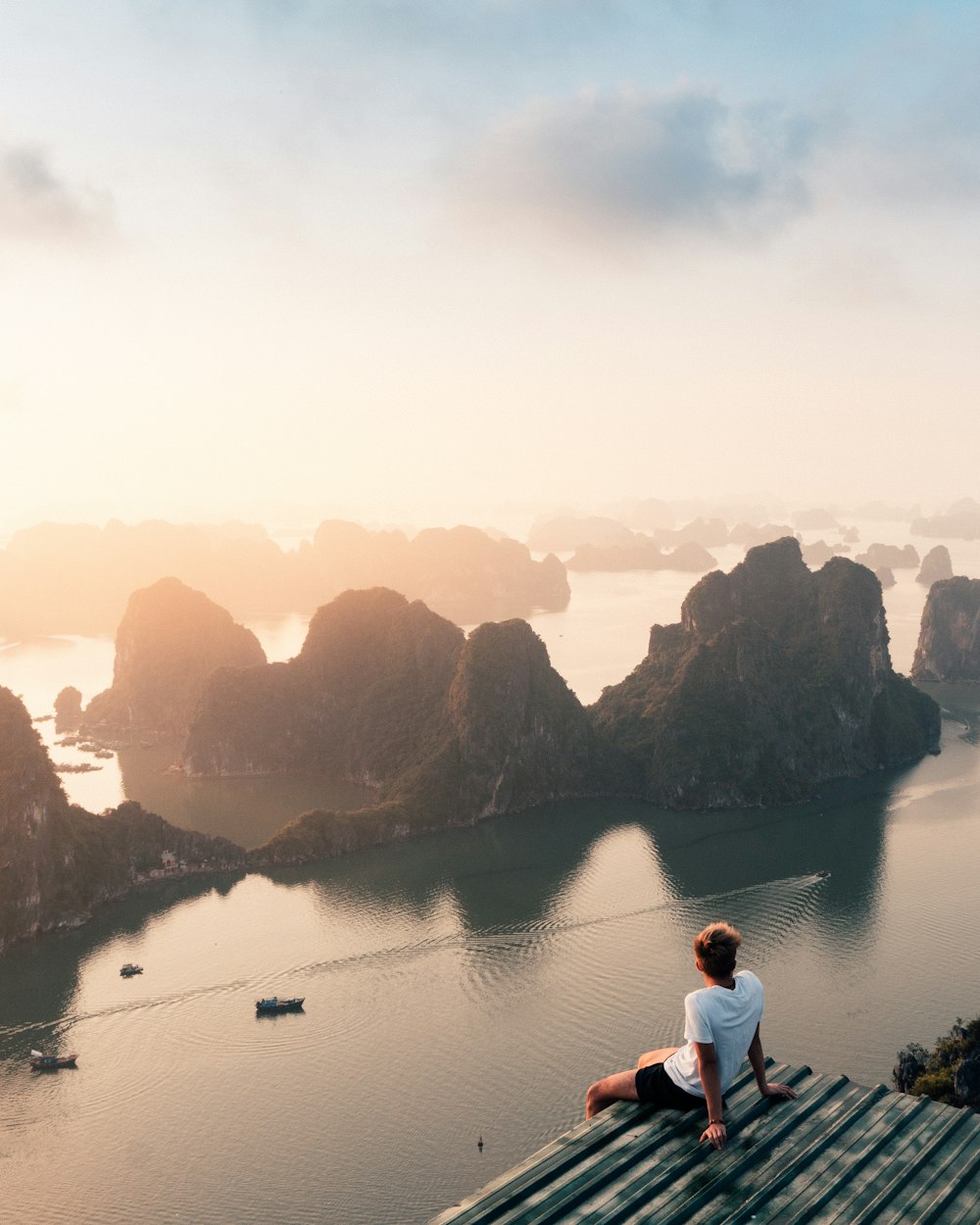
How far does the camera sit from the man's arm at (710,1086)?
7152 mm

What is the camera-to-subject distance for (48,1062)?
34281 millimetres

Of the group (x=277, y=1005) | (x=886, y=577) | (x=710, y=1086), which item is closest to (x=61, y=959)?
(x=277, y=1005)

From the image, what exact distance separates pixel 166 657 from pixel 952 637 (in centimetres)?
7280

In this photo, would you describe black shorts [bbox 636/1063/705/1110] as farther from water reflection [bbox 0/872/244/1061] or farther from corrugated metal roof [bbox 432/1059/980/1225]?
water reflection [bbox 0/872/244/1061]

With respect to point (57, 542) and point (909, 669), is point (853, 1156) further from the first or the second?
point (57, 542)

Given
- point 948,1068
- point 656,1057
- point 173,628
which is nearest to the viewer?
point 656,1057

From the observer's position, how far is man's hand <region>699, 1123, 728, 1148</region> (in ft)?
23.2

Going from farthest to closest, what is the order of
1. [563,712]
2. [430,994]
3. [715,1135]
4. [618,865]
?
[563,712]
[618,865]
[430,994]
[715,1135]

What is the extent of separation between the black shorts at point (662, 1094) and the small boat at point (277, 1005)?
3253 cm

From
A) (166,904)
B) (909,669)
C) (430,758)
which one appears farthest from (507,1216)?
(909,669)

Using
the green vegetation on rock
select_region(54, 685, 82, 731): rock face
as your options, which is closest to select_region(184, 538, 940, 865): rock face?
select_region(54, 685, 82, 731): rock face

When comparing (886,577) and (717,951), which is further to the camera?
(886,577)

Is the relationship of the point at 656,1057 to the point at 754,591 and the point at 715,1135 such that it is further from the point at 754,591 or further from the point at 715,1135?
the point at 754,591

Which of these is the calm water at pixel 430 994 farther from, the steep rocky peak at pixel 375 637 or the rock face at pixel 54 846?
the steep rocky peak at pixel 375 637
